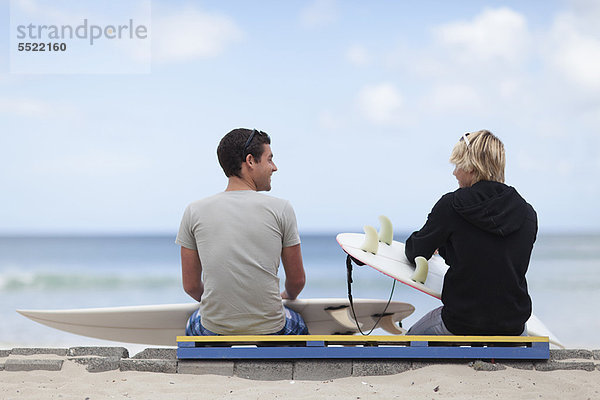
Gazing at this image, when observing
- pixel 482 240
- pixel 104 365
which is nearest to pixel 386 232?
pixel 482 240

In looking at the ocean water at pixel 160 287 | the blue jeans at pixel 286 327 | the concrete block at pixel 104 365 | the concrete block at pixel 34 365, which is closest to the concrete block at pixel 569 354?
the blue jeans at pixel 286 327

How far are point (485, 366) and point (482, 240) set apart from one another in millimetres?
606

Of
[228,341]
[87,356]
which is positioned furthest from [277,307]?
[87,356]

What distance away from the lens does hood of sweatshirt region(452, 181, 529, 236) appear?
2.78 meters

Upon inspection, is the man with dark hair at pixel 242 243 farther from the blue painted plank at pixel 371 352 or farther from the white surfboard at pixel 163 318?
the white surfboard at pixel 163 318

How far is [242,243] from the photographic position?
112 inches

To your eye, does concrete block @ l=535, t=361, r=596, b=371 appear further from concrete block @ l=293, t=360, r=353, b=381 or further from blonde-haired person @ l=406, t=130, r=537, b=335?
concrete block @ l=293, t=360, r=353, b=381

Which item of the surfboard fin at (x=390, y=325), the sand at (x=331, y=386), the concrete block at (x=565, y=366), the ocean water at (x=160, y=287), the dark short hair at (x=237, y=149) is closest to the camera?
the sand at (x=331, y=386)

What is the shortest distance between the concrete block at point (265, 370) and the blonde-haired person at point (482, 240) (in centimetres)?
81

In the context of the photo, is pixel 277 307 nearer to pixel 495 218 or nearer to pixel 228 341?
pixel 228 341

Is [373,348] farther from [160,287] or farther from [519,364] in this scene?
[160,287]

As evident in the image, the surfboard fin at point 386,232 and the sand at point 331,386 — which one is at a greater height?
the surfboard fin at point 386,232

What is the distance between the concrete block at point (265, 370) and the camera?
2973 millimetres

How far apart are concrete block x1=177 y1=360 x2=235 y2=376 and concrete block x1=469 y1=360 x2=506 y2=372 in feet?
3.73
